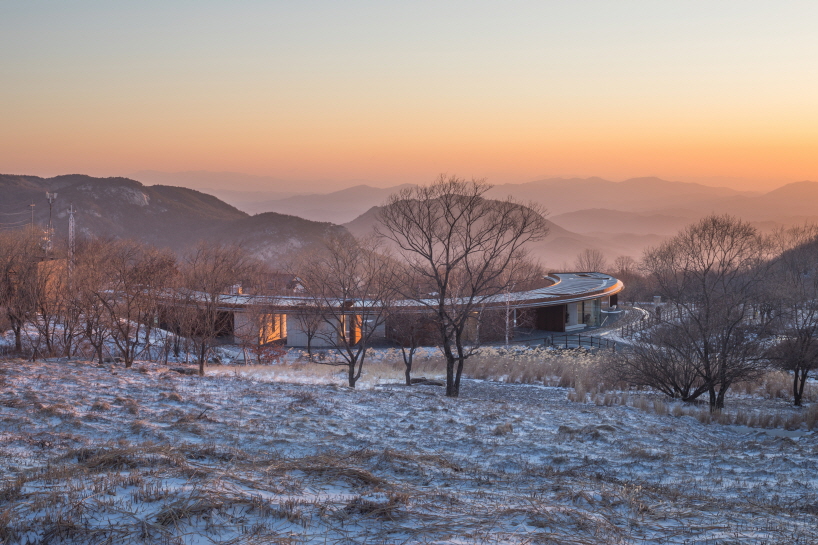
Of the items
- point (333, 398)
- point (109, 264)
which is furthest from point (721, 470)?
point (109, 264)

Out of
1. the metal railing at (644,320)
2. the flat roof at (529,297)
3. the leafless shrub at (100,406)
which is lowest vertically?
the metal railing at (644,320)

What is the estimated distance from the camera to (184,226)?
14475cm

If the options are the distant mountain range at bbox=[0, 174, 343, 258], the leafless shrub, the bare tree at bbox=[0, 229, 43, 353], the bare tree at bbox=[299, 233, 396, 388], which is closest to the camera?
the leafless shrub

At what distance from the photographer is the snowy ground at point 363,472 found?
445 cm

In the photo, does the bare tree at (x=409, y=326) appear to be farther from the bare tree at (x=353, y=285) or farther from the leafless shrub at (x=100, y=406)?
the leafless shrub at (x=100, y=406)

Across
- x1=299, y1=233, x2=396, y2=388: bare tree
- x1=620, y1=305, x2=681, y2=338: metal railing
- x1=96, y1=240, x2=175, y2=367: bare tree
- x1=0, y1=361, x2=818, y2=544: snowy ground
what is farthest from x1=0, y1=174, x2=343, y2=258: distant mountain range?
x1=0, y1=361, x2=818, y2=544: snowy ground

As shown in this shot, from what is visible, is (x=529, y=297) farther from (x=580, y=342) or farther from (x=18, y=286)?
(x=18, y=286)

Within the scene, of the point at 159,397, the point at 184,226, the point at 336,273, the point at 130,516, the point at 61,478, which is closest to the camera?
the point at 130,516

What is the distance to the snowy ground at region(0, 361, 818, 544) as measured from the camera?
4.45 meters

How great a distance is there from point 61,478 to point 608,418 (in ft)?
32.5

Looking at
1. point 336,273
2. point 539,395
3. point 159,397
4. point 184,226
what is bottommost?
point 539,395

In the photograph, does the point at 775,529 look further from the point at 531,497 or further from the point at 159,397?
the point at 159,397

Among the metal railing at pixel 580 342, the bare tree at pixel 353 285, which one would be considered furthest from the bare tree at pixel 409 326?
the metal railing at pixel 580 342

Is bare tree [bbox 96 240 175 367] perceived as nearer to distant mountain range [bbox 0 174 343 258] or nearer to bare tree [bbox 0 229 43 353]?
bare tree [bbox 0 229 43 353]
